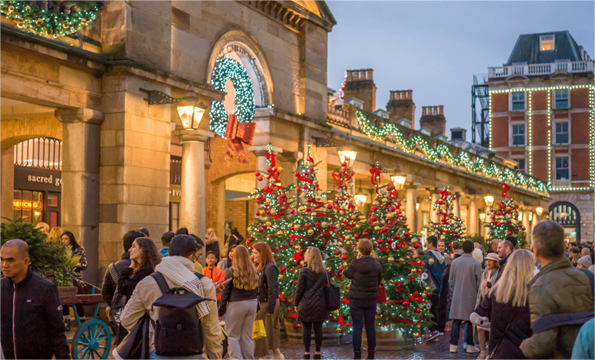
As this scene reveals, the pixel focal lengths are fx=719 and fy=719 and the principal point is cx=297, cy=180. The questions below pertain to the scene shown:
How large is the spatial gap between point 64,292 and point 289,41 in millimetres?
11213

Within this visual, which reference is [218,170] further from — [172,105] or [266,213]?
[266,213]

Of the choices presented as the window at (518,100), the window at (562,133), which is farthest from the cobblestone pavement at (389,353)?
the window at (518,100)

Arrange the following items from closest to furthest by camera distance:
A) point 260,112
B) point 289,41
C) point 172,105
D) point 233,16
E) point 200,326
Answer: point 200,326, point 172,105, point 233,16, point 260,112, point 289,41

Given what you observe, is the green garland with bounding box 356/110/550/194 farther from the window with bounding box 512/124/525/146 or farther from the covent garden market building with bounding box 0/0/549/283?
the window with bounding box 512/124/525/146

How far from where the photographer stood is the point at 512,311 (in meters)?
5.85

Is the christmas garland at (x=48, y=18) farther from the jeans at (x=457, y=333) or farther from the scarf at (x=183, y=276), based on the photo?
the jeans at (x=457, y=333)

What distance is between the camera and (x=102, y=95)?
12922 millimetres

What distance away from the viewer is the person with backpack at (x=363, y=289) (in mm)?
10211

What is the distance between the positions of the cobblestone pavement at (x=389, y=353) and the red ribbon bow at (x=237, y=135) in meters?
5.98

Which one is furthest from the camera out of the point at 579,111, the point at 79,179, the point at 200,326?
the point at 579,111

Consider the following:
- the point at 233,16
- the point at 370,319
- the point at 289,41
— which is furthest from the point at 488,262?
the point at 289,41

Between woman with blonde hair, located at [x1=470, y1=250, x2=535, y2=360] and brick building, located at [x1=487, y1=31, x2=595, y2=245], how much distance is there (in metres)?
58.2

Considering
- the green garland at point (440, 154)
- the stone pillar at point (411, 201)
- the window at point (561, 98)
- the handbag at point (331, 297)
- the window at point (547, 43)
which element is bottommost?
the handbag at point (331, 297)

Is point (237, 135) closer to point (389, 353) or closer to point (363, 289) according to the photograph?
point (389, 353)
